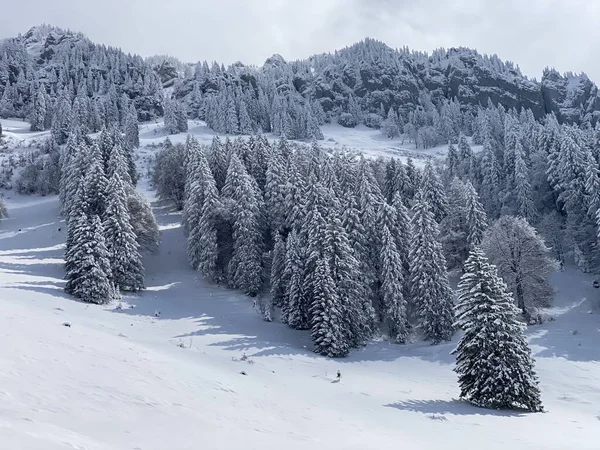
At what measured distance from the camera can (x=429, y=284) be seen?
1521 inches

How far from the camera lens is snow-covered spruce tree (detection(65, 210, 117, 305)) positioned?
3603 cm

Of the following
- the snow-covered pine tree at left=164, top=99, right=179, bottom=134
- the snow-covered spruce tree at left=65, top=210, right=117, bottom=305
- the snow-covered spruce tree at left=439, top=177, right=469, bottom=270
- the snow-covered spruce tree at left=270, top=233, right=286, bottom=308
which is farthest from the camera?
the snow-covered pine tree at left=164, top=99, right=179, bottom=134

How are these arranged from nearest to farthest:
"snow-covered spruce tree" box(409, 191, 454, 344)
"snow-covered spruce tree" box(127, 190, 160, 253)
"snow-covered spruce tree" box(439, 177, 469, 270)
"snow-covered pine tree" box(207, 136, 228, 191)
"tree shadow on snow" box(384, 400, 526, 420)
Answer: "tree shadow on snow" box(384, 400, 526, 420)
"snow-covered spruce tree" box(409, 191, 454, 344)
"snow-covered spruce tree" box(127, 190, 160, 253)
"snow-covered spruce tree" box(439, 177, 469, 270)
"snow-covered pine tree" box(207, 136, 228, 191)

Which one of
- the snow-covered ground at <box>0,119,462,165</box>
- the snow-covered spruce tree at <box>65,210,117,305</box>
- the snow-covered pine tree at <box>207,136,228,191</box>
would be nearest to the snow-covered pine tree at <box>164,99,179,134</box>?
the snow-covered ground at <box>0,119,462,165</box>

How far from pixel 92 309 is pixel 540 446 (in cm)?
3074

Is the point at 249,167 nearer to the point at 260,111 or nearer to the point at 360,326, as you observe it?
the point at 360,326

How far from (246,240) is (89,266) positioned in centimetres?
1506

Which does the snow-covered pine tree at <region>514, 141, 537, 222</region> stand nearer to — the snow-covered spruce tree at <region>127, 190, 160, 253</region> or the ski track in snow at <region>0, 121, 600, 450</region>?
the ski track in snow at <region>0, 121, 600, 450</region>

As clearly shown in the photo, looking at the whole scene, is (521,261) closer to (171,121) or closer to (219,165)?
(219,165)

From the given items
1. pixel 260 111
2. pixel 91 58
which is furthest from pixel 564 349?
pixel 91 58

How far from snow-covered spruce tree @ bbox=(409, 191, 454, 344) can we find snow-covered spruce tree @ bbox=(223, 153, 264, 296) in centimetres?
1557

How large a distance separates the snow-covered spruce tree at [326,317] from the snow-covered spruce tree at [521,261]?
17.0 meters

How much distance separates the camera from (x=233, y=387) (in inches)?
674

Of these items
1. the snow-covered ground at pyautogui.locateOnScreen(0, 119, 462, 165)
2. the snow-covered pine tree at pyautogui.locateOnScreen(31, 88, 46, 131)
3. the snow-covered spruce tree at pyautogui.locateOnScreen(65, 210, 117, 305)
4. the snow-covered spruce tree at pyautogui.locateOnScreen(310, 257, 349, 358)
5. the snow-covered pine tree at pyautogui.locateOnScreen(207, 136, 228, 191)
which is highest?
the snow-covered pine tree at pyautogui.locateOnScreen(31, 88, 46, 131)
